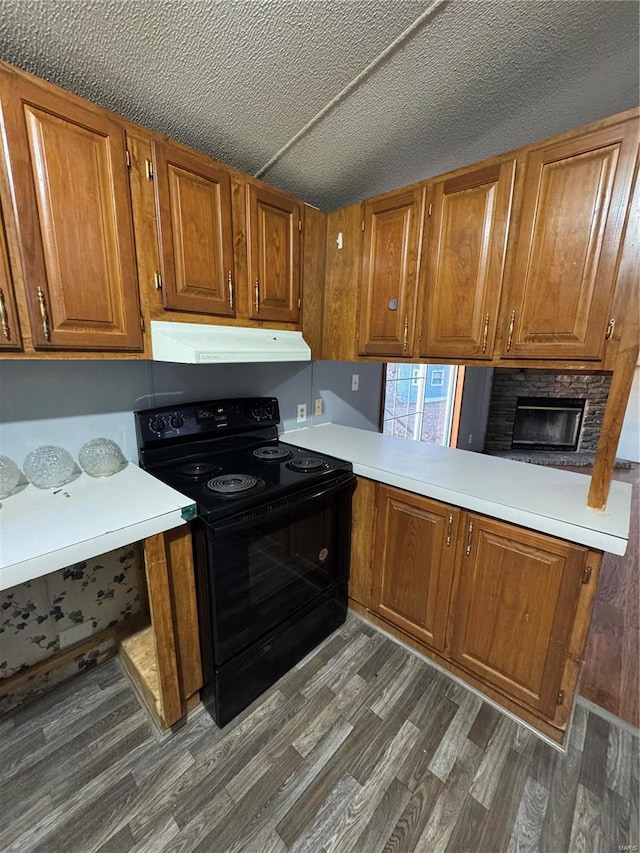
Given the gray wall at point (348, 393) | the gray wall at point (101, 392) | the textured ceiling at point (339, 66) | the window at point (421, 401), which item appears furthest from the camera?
the window at point (421, 401)

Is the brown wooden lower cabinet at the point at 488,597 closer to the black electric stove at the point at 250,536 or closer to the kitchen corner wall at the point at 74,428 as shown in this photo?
the black electric stove at the point at 250,536

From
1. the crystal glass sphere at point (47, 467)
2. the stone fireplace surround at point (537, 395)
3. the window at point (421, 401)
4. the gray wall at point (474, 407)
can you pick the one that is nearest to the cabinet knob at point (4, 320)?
the crystal glass sphere at point (47, 467)

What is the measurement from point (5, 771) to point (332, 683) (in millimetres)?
1201

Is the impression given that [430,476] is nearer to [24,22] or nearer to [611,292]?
[611,292]

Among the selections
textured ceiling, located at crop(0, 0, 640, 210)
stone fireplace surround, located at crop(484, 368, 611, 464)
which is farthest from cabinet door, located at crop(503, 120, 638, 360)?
stone fireplace surround, located at crop(484, 368, 611, 464)

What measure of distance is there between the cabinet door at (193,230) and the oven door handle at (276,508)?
83 centimetres

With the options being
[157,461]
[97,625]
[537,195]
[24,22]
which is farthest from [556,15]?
[97,625]

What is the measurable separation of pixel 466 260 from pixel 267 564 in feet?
4.79

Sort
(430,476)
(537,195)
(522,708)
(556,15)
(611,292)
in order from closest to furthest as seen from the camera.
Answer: (556,15) < (611,292) < (537,195) < (522,708) < (430,476)

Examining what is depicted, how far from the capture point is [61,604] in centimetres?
149

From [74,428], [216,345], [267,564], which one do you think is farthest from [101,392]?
[267,564]

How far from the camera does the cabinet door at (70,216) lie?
0.97 meters

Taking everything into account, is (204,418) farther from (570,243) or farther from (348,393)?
(570,243)

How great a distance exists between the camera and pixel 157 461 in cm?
155
